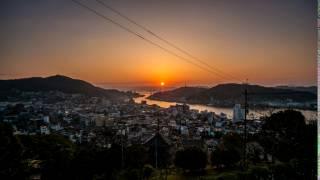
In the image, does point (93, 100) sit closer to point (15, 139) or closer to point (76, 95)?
point (76, 95)

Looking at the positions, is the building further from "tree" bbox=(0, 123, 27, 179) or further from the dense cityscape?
"tree" bbox=(0, 123, 27, 179)

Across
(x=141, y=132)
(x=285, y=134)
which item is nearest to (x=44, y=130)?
(x=141, y=132)

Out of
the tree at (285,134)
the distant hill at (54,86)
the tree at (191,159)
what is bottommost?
the tree at (191,159)

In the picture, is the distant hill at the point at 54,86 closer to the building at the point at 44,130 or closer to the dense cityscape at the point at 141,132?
the dense cityscape at the point at 141,132

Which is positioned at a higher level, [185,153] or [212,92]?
[212,92]

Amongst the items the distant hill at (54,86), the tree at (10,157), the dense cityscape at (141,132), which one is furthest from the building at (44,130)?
the tree at (10,157)

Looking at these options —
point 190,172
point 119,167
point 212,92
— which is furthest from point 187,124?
point 119,167
